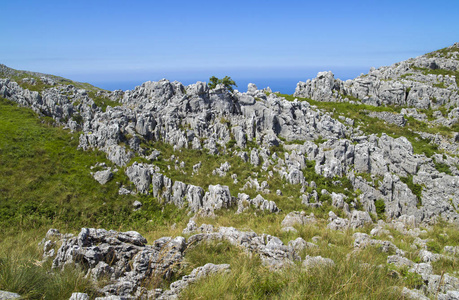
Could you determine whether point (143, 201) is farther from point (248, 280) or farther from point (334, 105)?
point (334, 105)

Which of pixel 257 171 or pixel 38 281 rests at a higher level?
pixel 38 281

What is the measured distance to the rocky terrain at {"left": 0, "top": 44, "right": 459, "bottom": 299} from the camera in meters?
5.96

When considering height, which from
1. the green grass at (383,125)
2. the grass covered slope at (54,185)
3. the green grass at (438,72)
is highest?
Answer: the green grass at (438,72)

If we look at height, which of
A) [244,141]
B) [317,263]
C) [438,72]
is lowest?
[244,141]

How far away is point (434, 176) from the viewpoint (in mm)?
23531

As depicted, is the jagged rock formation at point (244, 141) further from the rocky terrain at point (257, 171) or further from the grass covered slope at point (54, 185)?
the grass covered slope at point (54, 185)

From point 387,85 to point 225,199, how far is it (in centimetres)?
4806

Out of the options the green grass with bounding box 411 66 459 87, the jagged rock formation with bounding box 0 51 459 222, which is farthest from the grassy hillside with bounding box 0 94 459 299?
the green grass with bounding box 411 66 459 87

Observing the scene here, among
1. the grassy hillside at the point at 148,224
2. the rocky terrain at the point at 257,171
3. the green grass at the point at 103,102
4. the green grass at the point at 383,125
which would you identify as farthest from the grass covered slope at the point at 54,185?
the green grass at the point at 383,125

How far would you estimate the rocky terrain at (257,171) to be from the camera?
19.6 ft

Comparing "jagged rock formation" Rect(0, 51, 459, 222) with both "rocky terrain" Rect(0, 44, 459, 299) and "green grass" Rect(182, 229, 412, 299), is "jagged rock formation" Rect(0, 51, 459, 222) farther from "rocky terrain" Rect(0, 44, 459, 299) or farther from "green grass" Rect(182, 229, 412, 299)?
"green grass" Rect(182, 229, 412, 299)

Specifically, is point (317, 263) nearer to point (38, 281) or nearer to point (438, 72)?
point (38, 281)

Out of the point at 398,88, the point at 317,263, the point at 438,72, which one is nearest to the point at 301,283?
the point at 317,263

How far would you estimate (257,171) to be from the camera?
26297 mm
